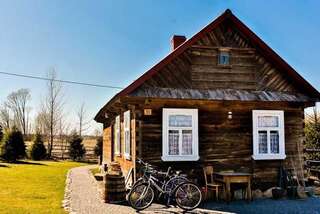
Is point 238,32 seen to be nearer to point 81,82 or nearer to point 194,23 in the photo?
point 194,23

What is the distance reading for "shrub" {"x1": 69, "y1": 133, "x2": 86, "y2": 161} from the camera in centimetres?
3183

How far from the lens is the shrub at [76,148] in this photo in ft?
104

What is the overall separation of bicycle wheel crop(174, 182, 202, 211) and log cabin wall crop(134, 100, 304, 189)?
4.92 feet

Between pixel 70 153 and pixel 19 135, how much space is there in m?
5.22

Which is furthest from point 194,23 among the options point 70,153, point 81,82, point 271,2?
point 70,153

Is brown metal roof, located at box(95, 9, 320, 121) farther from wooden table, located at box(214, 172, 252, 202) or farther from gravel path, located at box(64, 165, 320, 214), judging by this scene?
wooden table, located at box(214, 172, 252, 202)

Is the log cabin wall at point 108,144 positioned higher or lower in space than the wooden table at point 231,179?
higher

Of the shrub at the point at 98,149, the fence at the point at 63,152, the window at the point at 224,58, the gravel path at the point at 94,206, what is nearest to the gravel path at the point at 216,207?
the gravel path at the point at 94,206

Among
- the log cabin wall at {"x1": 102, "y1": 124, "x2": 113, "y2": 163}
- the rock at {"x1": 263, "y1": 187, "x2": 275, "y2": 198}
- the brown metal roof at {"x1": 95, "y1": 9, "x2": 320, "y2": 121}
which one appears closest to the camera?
the brown metal roof at {"x1": 95, "y1": 9, "x2": 320, "y2": 121}

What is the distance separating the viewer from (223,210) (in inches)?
365

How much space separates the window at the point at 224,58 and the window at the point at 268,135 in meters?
1.86

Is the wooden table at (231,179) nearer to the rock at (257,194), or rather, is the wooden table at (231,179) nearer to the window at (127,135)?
the rock at (257,194)

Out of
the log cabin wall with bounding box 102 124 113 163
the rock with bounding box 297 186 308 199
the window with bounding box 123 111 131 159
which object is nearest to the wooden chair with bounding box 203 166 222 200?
the window with bounding box 123 111 131 159

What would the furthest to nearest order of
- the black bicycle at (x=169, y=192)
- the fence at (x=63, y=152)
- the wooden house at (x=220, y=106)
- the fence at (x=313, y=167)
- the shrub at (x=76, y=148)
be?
the fence at (x=63, y=152), the shrub at (x=76, y=148), the fence at (x=313, y=167), the wooden house at (x=220, y=106), the black bicycle at (x=169, y=192)
